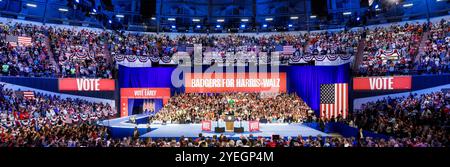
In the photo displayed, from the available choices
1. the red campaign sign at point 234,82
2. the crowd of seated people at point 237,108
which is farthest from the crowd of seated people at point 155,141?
the red campaign sign at point 234,82

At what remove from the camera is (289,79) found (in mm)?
31953

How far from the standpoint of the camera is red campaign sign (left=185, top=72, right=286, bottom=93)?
3142 centimetres

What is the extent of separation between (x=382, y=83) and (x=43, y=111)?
73.6 ft

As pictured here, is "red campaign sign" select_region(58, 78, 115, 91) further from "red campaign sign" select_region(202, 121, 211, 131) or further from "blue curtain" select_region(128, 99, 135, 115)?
"red campaign sign" select_region(202, 121, 211, 131)

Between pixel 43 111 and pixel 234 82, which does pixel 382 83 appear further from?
pixel 43 111

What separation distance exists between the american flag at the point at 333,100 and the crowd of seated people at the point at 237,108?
1.33 m

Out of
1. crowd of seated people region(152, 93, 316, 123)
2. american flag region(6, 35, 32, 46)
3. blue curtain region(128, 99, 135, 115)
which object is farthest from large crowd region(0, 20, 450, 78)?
crowd of seated people region(152, 93, 316, 123)

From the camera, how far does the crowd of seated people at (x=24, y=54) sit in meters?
25.8

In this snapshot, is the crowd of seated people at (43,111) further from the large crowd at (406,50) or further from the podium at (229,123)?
the large crowd at (406,50)

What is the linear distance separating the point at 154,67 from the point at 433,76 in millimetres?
20803

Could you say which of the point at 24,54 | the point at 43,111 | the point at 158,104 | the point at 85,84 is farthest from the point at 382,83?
the point at 24,54
